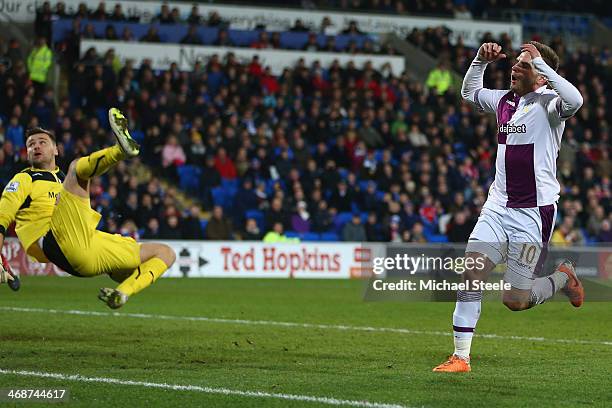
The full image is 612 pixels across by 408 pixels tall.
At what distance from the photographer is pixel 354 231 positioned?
26.8 m

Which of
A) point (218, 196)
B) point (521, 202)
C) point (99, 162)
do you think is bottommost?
point (218, 196)

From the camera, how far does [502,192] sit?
985 centimetres

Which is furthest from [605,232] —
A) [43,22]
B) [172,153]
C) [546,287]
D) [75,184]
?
[75,184]

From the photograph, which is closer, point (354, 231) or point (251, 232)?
point (251, 232)

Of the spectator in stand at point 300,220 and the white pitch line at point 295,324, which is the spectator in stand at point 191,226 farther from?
the white pitch line at point 295,324

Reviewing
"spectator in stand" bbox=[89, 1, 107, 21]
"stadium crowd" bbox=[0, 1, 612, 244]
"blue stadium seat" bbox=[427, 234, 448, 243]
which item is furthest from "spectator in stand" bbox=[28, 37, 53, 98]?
"blue stadium seat" bbox=[427, 234, 448, 243]

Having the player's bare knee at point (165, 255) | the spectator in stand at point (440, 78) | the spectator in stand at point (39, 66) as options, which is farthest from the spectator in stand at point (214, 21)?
the player's bare knee at point (165, 255)

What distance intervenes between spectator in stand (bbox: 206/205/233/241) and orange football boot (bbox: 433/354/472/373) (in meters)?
16.1

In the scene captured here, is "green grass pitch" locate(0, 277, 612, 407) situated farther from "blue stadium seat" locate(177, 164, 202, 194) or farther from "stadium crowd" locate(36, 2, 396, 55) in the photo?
"stadium crowd" locate(36, 2, 396, 55)

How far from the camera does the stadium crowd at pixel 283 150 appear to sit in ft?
83.9

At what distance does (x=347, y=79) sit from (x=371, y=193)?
483cm

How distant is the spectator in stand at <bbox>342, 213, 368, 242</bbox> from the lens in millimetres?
26719

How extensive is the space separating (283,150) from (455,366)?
61.5ft

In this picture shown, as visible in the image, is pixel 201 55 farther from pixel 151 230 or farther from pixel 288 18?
pixel 151 230
